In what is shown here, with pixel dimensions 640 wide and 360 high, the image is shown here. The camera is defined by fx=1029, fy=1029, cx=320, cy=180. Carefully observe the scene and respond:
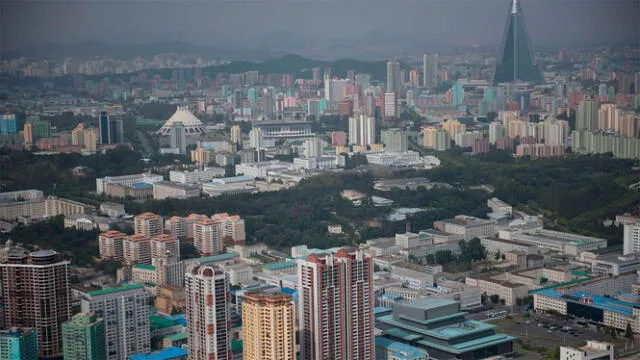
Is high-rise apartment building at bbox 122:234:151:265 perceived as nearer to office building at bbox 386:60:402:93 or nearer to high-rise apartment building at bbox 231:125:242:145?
high-rise apartment building at bbox 231:125:242:145

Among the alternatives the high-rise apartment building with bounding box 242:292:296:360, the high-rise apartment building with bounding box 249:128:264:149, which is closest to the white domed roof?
the high-rise apartment building with bounding box 249:128:264:149

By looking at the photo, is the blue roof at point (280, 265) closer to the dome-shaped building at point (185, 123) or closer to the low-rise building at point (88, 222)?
the low-rise building at point (88, 222)

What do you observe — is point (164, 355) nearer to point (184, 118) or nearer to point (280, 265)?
point (280, 265)

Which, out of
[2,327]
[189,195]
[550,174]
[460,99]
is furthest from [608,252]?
[460,99]

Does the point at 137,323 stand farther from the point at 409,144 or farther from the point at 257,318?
the point at 409,144

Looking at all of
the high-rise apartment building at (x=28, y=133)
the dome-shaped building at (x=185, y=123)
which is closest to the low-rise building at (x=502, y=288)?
the high-rise apartment building at (x=28, y=133)

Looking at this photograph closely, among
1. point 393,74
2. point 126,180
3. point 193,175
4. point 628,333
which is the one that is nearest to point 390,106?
point 393,74

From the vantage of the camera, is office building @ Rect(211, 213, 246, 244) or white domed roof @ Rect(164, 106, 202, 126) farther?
white domed roof @ Rect(164, 106, 202, 126)
